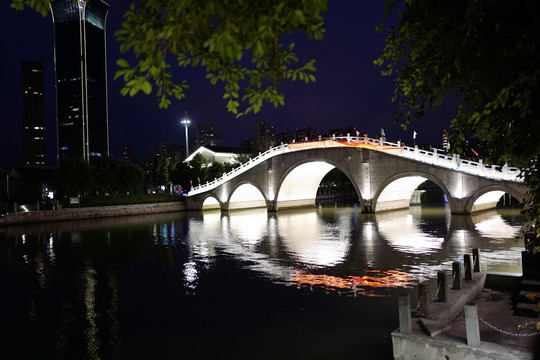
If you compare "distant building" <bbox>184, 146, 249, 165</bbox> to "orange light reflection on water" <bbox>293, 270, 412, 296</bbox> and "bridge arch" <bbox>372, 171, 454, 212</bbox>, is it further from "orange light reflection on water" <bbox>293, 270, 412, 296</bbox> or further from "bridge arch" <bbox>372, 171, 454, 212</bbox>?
"orange light reflection on water" <bbox>293, 270, 412, 296</bbox>

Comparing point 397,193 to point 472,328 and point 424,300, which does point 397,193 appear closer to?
point 424,300

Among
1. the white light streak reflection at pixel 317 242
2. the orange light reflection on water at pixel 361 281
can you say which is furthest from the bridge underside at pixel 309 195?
the orange light reflection on water at pixel 361 281

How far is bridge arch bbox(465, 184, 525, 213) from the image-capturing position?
86.8 ft

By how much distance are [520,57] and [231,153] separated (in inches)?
2795

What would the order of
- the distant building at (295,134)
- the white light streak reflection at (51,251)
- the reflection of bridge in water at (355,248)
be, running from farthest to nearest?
the distant building at (295,134) < the white light streak reflection at (51,251) < the reflection of bridge in water at (355,248)

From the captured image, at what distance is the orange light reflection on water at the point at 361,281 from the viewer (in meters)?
11.7

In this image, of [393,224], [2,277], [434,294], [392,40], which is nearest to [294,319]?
[434,294]

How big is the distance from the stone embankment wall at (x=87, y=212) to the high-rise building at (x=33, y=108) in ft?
514

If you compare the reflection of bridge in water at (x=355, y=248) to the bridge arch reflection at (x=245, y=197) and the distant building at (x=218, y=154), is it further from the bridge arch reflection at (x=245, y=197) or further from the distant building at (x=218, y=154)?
the distant building at (x=218, y=154)

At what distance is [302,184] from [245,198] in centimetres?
773

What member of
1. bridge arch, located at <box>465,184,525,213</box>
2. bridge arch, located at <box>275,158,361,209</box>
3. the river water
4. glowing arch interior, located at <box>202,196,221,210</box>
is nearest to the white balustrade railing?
bridge arch, located at <box>465,184,525,213</box>

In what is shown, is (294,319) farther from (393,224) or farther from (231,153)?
(231,153)

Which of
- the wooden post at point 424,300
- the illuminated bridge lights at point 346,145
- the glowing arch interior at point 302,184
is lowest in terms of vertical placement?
the wooden post at point 424,300

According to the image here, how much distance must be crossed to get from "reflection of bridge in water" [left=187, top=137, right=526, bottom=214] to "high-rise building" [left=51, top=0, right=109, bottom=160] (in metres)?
86.7
